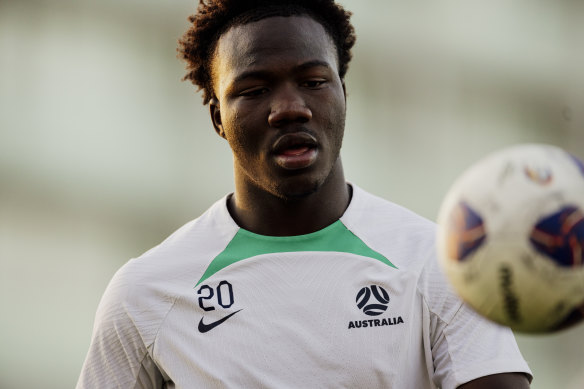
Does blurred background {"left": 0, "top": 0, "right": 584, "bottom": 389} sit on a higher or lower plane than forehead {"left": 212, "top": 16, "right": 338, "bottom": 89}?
lower

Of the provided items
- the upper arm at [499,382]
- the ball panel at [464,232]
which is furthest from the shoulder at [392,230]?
the ball panel at [464,232]

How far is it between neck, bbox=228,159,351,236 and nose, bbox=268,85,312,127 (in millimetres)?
306

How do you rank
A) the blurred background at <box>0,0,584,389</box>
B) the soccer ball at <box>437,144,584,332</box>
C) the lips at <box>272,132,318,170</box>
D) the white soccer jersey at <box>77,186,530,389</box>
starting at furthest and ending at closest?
the blurred background at <box>0,0,584,389</box> → the lips at <box>272,132,318,170</box> → the white soccer jersey at <box>77,186,530,389</box> → the soccer ball at <box>437,144,584,332</box>

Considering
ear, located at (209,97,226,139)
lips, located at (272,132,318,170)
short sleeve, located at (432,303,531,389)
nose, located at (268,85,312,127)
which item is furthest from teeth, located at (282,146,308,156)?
short sleeve, located at (432,303,531,389)

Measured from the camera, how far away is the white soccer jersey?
3.38 meters

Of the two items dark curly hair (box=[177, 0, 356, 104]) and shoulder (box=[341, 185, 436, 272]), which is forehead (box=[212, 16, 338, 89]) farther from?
shoulder (box=[341, 185, 436, 272])

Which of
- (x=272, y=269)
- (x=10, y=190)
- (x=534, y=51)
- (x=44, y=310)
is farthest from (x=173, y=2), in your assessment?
(x=272, y=269)

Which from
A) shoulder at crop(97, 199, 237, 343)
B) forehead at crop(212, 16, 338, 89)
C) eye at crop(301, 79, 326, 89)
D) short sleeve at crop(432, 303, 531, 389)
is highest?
forehead at crop(212, 16, 338, 89)

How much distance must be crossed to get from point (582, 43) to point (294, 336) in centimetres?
835

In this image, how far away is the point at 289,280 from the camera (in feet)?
11.8

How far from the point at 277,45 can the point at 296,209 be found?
68cm

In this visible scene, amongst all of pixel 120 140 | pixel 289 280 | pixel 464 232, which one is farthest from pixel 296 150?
pixel 120 140

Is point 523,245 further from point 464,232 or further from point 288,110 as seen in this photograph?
point 288,110

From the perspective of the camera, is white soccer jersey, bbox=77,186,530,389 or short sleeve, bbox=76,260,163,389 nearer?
white soccer jersey, bbox=77,186,530,389
